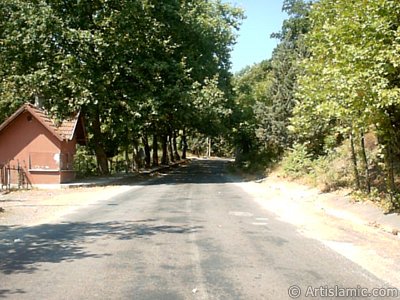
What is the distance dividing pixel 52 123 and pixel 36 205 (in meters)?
12.8

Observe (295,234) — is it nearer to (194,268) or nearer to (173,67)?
(194,268)

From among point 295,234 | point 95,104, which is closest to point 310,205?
point 295,234

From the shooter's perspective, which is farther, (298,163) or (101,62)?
(101,62)

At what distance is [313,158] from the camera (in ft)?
96.2

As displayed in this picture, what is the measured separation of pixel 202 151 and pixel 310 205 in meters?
94.7

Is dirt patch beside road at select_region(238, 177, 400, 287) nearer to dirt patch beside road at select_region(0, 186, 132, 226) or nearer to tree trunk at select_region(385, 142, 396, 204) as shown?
tree trunk at select_region(385, 142, 396, 204)

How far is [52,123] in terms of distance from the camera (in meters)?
29.7

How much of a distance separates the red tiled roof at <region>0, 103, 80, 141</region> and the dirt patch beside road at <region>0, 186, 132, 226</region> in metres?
4.96

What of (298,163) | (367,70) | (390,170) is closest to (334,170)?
(298,163)

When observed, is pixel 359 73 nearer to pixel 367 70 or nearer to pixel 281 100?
pixel 367 70

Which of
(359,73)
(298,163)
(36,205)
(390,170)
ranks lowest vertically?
(36,205)

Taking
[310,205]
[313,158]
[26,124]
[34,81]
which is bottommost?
[310,205]

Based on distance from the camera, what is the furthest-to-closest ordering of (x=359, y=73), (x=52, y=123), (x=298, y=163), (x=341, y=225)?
(x=52, y=123)
(x=298, y=163)
(x=341, y=225)
(x=359, y=73)

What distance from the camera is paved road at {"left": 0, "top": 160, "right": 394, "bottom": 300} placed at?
657 cm
